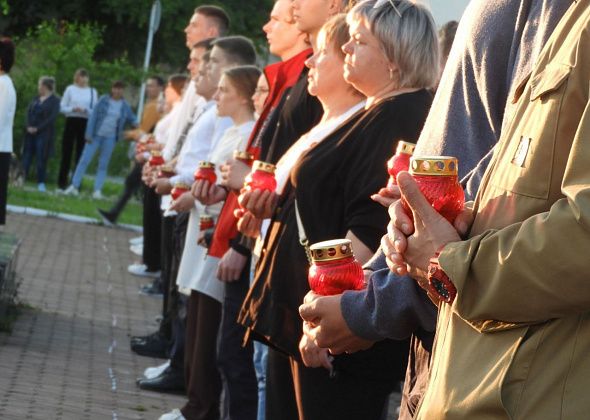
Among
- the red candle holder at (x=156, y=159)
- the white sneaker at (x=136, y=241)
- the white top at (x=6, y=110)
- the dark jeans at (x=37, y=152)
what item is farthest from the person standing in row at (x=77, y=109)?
the red candle holder at (x=156, y=159)

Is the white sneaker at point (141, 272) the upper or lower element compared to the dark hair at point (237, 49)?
lower

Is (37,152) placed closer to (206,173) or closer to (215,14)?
(215,14)

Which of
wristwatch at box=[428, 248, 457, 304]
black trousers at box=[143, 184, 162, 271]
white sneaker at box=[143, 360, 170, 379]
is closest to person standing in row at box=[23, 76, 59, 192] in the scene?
black trousers at box=[143, 184, 162, 271]

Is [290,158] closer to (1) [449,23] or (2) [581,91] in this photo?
(1) [449,23]

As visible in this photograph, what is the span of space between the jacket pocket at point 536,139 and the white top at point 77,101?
23.5 meters

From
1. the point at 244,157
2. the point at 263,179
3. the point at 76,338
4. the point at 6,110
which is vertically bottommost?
the point at 76,338

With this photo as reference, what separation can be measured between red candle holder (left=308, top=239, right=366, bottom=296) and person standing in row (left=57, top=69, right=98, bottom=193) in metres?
22.3

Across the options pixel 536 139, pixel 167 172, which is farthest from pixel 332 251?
pixel 167 172

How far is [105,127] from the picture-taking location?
80.2 ft

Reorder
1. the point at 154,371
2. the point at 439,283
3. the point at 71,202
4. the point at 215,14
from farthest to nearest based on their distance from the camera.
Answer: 1. the point at 71,202
2. the point at 215,14
3. the point at 154,371
4. the point at 439,283

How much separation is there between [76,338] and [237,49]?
2.75 metres

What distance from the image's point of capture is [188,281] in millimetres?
7293

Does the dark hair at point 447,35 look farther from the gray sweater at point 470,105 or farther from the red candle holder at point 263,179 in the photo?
the gray sweater at point 470,105

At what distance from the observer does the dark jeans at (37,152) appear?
79.7 ft
